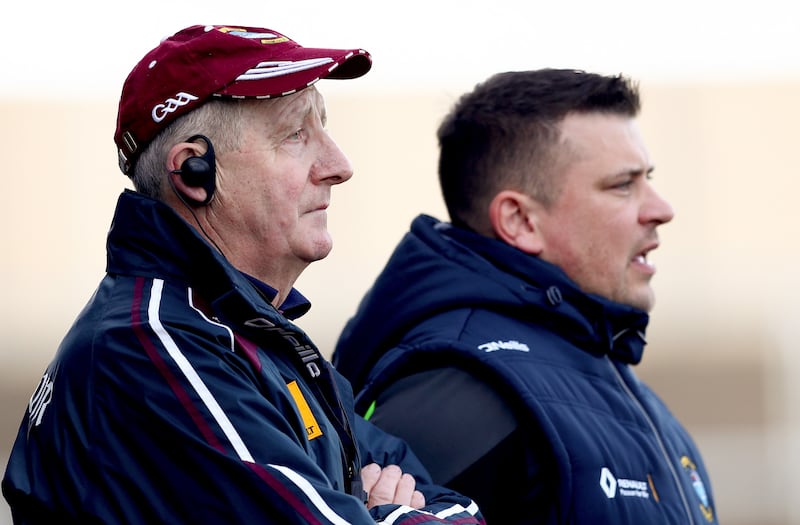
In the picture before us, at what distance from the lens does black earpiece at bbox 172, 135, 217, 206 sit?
2.12m

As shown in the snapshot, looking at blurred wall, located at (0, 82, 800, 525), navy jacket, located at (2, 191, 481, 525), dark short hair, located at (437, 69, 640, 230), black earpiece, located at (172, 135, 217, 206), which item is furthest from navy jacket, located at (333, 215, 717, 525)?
blurred wall, located at (0, 82, 800, 525)

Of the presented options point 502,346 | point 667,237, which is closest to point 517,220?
point 502,346

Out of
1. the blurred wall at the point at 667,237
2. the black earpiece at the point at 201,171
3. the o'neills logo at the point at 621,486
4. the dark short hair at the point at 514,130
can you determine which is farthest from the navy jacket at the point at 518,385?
the blurred wall at the point at 667,237

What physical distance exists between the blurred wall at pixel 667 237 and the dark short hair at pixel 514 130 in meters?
6.26

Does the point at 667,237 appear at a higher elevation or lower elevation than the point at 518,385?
lower

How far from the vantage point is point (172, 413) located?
6.01ft

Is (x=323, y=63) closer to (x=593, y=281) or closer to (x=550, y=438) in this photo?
(x=550, y=438)

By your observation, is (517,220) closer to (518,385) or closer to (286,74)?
(518,385)

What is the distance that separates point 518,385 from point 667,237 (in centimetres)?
835

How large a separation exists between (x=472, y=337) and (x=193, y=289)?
3.13ft

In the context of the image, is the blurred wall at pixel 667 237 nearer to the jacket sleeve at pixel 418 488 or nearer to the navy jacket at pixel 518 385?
the navy jacket at pixel 518 385

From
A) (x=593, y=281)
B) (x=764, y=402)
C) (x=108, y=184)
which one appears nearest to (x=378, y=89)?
(x=108, y=184)

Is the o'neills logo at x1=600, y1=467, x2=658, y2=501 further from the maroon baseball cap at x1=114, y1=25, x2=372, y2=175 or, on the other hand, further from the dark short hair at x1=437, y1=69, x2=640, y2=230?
the maroon baseball cap at x1=114, y1=25, x2=372, y2=175

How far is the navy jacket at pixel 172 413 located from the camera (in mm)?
1809
